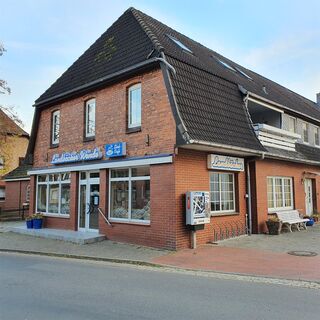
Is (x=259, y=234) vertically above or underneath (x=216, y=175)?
underneath

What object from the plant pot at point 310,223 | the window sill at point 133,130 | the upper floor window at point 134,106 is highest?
the upper floor window at point 134,106

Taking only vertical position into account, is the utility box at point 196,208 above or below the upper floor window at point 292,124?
below

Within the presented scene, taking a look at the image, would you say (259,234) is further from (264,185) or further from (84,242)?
(84,242)

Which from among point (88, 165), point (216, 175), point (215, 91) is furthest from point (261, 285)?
point (88, 165)

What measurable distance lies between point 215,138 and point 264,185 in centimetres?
440

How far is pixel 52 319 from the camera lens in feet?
16.9

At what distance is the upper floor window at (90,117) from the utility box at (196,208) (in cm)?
563

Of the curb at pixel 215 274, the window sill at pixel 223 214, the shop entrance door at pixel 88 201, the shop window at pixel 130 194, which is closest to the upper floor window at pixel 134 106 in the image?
the shop window at pixel 130 194

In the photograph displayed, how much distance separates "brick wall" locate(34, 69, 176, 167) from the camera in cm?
1210

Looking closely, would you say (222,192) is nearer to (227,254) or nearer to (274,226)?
(274,226)

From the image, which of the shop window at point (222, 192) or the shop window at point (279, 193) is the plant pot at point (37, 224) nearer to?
the shop window at point (222, 192)

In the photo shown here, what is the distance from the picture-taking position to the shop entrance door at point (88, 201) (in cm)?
1468

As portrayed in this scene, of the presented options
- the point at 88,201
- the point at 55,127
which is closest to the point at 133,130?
the point at 88,201

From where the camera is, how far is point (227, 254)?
10641mm
